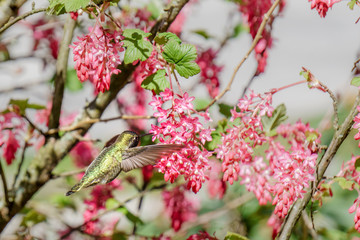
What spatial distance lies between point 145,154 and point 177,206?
33.7 inches

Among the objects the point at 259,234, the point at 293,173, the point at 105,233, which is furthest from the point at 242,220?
the point at 293,173

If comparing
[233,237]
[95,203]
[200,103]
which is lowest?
[95,203]

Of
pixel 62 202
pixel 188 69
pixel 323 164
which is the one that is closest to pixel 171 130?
pixel 188 69

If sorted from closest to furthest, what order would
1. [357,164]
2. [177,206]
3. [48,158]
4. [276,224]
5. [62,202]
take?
[357,164], [276,224], [48,158], [177,206], [62,202]

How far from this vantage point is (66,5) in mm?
1343

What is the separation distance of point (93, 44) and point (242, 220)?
1.70 metres

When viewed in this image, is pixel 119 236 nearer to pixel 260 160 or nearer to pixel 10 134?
pixel 10 134

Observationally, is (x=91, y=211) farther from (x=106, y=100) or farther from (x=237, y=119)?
(x=237, y=119)

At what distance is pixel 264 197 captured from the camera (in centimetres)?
169

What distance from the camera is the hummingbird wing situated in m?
1.35

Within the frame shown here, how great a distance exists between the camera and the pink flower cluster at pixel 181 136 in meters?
1.37

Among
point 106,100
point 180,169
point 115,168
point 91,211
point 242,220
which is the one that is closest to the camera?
point 180,169

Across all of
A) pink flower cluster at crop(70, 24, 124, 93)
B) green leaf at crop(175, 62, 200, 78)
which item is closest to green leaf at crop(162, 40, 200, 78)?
green leaf at crop(175, 62, 200, 78)

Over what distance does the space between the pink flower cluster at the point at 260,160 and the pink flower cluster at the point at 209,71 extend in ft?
1.68
